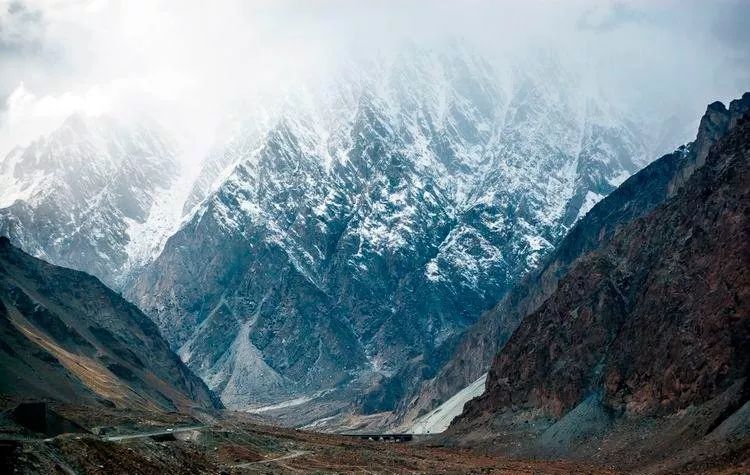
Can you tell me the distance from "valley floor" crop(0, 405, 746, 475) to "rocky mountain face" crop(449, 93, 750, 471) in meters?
12.6

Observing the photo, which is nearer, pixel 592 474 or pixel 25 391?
pixel 592 474

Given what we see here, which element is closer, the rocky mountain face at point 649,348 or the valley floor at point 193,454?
the valley floor at point 193,454

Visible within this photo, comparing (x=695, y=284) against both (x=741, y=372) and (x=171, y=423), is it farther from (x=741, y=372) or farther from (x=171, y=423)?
(x=171, y=423)

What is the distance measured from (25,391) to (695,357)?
317 ft

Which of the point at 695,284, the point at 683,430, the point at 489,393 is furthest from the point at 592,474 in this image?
the point at 489,393

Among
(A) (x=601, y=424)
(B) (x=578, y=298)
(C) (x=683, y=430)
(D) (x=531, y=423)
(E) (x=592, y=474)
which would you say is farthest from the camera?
(B) (x=578, y=298)

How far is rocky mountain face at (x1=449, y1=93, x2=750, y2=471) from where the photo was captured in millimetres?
115062

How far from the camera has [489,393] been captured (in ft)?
585

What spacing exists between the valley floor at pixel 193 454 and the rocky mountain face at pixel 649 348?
12580mm

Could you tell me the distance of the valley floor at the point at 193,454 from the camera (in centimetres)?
5191

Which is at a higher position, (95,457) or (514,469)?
(95,457)

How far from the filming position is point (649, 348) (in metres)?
138

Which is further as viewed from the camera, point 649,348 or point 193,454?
point 649,348

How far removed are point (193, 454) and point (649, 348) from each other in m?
87.1
